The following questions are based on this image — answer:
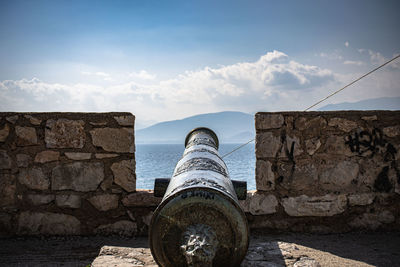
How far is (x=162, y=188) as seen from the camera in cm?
345

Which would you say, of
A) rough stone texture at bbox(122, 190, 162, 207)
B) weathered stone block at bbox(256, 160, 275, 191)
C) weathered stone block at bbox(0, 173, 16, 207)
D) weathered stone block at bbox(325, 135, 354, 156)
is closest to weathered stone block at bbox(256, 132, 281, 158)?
weathered stone block at bbox(256, 160, 275, 191)

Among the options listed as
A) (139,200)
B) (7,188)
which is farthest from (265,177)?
(7,188)

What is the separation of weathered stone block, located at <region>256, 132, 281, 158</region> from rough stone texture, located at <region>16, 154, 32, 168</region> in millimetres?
3010

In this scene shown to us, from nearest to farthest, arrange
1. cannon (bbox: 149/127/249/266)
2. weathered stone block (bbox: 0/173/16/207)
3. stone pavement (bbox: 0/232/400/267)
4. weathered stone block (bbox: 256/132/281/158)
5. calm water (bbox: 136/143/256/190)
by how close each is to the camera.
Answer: cannon (bbox: 149/127/249/266) < stone pavement (bbox: 0/232/400/267) < weathered stone block (bbox: 0/173/16/207) < weathered stone block (bbox: 256/132/281/158) < calm water (bbox: 136/143/256/190)

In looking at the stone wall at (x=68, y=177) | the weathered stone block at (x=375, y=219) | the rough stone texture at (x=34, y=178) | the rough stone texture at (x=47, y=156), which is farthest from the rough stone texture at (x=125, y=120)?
the weathered stone block at (x=375, y=219)

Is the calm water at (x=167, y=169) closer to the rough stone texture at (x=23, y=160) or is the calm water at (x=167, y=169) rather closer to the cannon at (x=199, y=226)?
the rough stone texture at (x=23, y=160)

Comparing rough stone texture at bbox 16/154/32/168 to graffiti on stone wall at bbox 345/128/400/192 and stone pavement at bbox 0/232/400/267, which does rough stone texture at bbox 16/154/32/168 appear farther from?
graffiti on stone wall at bbox 345/128/400/192

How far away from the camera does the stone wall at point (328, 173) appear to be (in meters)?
4.54

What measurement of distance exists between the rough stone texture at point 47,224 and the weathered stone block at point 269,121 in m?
2.73

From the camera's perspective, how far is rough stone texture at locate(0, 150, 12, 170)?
452cm

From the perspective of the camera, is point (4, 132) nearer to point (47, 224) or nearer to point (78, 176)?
point (78, 176)

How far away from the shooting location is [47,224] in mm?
4543

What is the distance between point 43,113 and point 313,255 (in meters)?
3.67

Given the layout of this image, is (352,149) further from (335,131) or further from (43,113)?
(43,113)
